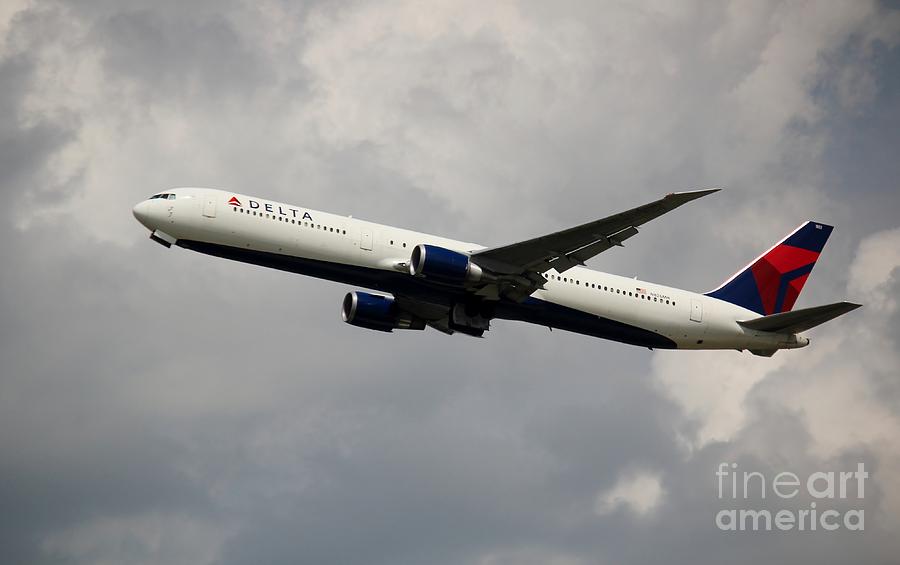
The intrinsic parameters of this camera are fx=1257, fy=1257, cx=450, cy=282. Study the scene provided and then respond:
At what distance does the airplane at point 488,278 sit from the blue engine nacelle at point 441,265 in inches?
2.2

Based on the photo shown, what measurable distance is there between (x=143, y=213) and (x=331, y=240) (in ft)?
28.5

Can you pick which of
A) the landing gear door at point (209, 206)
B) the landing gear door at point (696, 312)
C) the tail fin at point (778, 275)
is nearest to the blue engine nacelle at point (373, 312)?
the landing gear door at point (209, 206)

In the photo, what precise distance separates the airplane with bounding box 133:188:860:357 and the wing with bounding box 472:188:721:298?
56mm

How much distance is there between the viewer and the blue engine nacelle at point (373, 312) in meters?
67.9

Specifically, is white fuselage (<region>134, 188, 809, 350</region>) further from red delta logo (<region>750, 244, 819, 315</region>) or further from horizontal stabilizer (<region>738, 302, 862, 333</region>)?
red delta logo (<region>750, 244, 819, 315</region>)

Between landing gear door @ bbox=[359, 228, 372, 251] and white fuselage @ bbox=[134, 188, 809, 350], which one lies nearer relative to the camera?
white fuselage @ bbox=[134, 188, 809, 350]

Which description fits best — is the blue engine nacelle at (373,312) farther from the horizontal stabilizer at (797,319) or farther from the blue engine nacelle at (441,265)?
the horizontal stabilizer at (797,319)

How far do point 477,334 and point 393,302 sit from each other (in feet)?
20.5

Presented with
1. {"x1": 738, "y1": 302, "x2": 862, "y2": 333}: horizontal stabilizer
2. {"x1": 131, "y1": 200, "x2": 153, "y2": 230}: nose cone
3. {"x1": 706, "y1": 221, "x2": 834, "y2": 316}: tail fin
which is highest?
{"x1": 706, "y1": 221, "x2": 834, "y2": 316}: tail fin

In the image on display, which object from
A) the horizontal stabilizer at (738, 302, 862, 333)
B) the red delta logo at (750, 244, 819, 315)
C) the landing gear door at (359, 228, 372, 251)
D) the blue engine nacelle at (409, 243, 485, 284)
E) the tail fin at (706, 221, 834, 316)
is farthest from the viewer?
the red delta logo at (750, 244, 819, 315)

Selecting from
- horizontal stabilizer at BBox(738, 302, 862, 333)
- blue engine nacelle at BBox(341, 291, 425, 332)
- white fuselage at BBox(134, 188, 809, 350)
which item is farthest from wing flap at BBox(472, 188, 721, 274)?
horizontal stabilizer at BBox(738, 302, 862, 333)

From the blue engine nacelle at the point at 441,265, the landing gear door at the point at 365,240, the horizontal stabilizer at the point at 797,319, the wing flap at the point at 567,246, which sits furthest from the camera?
the horizontal stabilizer at the point at 797,319

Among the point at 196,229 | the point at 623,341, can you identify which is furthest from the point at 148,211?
the point at 623,341

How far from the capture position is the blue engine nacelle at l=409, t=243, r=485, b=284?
5825 cm
